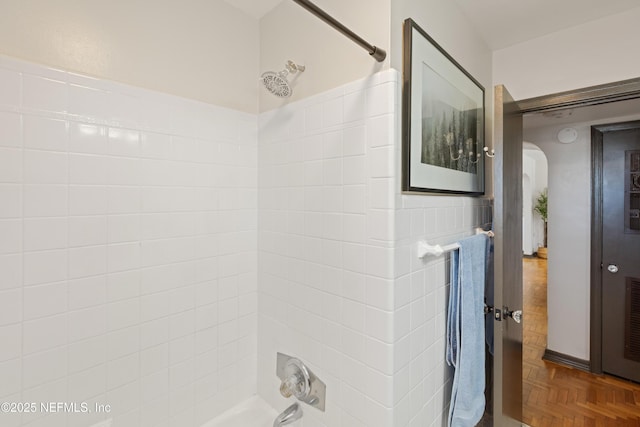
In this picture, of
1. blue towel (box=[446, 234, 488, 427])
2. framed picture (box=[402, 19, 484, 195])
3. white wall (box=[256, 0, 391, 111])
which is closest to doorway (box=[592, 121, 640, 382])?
framed picture (box=[402, 19, 484, 195])

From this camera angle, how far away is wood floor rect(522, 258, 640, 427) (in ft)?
6.93

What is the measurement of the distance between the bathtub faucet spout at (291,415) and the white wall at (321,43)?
51.9 inches

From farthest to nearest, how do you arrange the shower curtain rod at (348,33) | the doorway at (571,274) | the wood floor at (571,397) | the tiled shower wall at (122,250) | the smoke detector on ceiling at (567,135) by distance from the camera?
the smoke detector on ceiling at (567,135)
the doorway at (571,274)
the wood floor at (571,397)
the tiled shower wall at (122,250)
the shower curtain rod at (348,33)

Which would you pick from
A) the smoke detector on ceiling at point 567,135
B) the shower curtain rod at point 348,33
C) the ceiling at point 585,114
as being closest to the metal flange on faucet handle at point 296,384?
the shower curtain rod at point 348,33

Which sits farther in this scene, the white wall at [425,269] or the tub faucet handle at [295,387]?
the tub faucet handle at [295,387]

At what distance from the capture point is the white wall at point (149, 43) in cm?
91

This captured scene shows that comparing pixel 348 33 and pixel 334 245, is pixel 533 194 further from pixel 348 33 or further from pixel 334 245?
pixel 348 33

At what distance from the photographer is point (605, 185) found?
2.52 metres

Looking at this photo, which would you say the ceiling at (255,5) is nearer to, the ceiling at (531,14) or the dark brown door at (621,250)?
the ceiling at (531,14)

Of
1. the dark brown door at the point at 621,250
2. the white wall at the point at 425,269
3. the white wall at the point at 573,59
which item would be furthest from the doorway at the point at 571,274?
the white wall at the point at 425,269

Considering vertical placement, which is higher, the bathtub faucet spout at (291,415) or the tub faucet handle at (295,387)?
the tub faucet handle at (295,387)

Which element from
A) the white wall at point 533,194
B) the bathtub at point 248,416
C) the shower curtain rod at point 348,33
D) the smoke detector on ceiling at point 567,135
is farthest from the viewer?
the white wall at point 533,194

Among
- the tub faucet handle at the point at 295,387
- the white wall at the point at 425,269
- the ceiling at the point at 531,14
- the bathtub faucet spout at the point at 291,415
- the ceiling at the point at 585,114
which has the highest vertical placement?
the ceiling at the point at 531,14

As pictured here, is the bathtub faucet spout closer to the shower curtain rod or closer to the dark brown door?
the shower curtain rod
